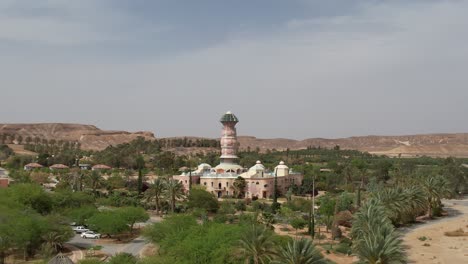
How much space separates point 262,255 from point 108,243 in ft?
59.3

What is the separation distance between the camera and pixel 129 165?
10075 centimetres

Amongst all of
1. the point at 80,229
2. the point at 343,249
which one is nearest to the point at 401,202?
the point at 343,249

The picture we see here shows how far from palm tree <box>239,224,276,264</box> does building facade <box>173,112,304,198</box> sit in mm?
39936

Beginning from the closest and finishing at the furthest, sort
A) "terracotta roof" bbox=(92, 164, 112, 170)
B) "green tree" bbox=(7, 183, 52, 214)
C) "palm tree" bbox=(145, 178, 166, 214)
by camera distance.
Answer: "green tree" bbox=(7, 183, 52, 214) < "palm tree" bbox=(145, 178, 166, 214) < "terracotta roof" bbox=(92, 164, 112, 170)

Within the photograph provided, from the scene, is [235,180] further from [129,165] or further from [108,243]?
[129,165]

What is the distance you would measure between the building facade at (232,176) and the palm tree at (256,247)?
3994 centimetres

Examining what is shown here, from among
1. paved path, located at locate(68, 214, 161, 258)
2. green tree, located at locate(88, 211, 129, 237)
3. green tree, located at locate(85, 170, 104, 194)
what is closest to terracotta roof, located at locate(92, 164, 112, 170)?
green tree, located at locate(85, 170, 104, 194)

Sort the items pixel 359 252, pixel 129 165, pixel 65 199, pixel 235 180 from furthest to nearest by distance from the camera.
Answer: pixel 129 165 → pixel 235 180 → pixel 65 199 → pixel 359 252

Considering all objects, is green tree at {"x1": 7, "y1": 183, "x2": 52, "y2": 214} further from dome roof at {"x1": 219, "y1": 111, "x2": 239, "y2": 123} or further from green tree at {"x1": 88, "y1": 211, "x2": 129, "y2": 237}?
dome roof at {"x1": 219, "y1": 111, "x2": 239, "y2": 123}

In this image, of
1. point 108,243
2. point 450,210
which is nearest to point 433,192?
point 450,210

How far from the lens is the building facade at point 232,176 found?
6656cm

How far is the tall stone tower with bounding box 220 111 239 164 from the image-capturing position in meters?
73.2

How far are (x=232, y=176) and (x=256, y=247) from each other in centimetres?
4346

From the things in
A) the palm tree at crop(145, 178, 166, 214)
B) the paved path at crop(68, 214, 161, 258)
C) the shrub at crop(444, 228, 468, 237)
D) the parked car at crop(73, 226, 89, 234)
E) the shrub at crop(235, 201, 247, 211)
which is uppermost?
the palm tree at crop(145, 178, 166, 214)
